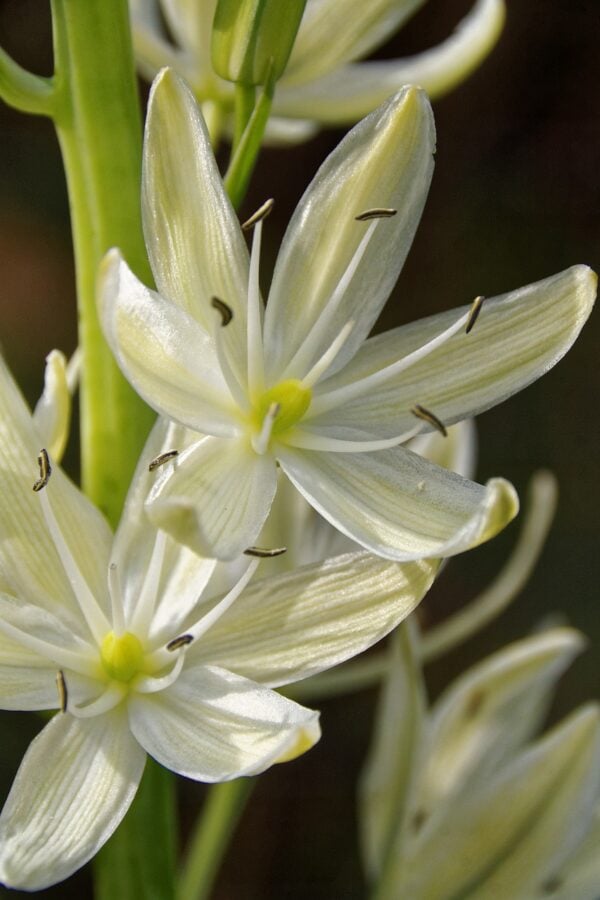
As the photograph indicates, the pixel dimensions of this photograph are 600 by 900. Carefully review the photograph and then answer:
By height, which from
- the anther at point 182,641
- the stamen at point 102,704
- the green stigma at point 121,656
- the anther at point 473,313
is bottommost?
the stamen at point 102,704

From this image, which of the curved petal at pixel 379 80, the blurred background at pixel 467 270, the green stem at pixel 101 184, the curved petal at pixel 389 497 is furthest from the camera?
the blurred background at pixel 467 270

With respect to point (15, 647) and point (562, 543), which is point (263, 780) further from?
point (15, 647)

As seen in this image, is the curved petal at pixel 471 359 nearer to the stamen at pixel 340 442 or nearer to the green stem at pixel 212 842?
the stamen at pixel 340 442

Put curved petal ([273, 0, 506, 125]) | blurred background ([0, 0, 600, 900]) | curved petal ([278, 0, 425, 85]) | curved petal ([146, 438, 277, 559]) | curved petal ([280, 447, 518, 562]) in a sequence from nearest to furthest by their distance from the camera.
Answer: curved petal ([146, 438, 277, 559]) < curved petal ([280, 447, 518, 562]) < curved petal ([278, 0, 425, 85]) < curved petal ([273, 0, 506, 125]) < blurred background ([0, 0, 600, 900])

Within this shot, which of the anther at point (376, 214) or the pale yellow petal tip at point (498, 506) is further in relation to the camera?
the anther at point (376, 214)

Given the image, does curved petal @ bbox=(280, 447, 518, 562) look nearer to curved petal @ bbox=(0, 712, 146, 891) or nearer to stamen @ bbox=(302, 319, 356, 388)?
stamen @ bbox=(302, 319, 356, 388)

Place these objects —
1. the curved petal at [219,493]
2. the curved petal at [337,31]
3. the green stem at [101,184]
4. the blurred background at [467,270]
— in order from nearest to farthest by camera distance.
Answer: the curved petal at [219,493] → the green stem at [101,184] → the curved petal at [337,31] → the blurred background at [467,270]

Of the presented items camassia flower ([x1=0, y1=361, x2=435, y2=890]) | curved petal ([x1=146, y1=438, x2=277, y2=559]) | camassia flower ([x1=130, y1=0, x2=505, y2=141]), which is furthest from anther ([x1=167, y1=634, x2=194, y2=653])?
camassia flower ([x1=130, y1=0, x2=505, y2=141])

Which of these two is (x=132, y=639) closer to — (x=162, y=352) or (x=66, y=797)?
(x=66, y=797)

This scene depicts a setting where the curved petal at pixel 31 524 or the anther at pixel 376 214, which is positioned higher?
the anther at pixel 376 214

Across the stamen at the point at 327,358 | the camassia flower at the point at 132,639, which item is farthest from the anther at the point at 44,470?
the stamen at the point at 327,358
